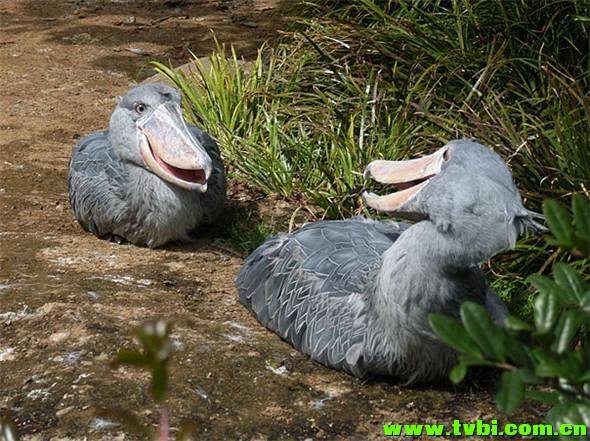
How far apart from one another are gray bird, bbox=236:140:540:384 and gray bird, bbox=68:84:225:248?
3.10ft

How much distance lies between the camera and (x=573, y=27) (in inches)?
226

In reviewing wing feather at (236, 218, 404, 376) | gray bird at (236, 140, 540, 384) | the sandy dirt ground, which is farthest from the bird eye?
gray bird at (236, 140, 540, 384)

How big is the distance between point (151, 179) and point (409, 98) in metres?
1.46

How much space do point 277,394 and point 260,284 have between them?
2.38 ft

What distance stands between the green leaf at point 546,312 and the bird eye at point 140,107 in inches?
160

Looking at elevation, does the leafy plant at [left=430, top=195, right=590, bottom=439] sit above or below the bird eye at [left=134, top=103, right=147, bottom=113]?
above

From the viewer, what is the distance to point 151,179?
5.17 meters

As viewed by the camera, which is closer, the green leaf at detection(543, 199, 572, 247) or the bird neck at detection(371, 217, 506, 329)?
the green leaf at detection(543, 199, 572, 247)

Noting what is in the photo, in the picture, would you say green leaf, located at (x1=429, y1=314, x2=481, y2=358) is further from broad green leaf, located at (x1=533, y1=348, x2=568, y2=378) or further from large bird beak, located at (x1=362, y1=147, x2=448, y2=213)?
large bird beak, located at (x1=362, y1=147, x2=448, y2=213)

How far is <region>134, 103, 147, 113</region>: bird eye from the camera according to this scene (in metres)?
5.22

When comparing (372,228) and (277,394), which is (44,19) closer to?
(372,228)

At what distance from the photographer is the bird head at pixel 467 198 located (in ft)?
10.9

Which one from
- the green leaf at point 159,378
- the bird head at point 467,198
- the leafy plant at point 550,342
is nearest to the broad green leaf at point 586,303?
the leafy plant at point 550,342

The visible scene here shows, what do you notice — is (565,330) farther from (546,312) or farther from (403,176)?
(403,176)
